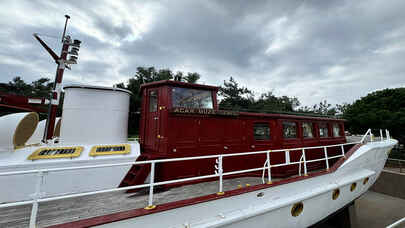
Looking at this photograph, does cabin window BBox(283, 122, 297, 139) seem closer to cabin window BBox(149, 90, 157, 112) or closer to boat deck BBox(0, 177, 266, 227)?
boat deck BBox(0, 177, 266, 227)

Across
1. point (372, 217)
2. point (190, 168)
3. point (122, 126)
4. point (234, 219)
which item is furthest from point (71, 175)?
point (372, 217)

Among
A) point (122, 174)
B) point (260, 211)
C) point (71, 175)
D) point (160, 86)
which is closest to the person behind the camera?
point (260, 211)

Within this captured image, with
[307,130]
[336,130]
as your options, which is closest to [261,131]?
[307,130]

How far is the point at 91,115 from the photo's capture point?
16.1 feet

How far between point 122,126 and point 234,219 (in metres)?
4.20

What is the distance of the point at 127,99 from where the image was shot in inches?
219

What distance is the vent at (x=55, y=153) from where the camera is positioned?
3598 mm

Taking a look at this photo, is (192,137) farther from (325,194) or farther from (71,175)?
(325,194)

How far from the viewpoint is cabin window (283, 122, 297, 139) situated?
5683mm

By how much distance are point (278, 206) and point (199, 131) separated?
2.53 m

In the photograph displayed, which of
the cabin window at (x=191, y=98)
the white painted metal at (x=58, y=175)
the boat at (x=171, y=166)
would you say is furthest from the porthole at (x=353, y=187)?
the white painted metal at (x=58, y=175)

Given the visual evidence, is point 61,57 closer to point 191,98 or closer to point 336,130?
point 191,98

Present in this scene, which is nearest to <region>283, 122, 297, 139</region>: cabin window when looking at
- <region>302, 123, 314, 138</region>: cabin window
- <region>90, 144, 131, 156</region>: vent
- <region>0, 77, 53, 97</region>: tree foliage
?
<region>302, 123, 314, 138</region>: cabin window

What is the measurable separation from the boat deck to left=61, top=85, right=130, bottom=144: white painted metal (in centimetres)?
192
